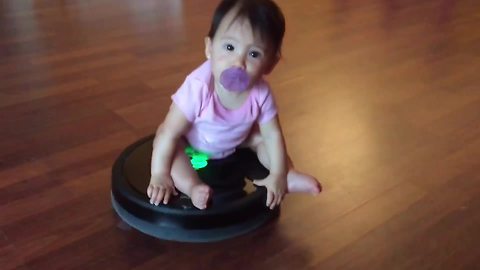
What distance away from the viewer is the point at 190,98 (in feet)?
3.29

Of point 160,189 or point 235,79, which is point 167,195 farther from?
point 235,79

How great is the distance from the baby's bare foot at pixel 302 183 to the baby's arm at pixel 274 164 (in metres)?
0.01

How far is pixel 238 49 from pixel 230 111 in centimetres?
14

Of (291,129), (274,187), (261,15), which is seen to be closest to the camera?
(261,15)

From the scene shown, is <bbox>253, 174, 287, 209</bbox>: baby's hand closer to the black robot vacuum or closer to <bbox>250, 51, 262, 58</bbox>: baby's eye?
the black robot vacuum

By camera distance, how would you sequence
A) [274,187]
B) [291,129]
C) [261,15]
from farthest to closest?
[291,129]
[274,187]
[261,15]

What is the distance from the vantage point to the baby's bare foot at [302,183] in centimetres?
103

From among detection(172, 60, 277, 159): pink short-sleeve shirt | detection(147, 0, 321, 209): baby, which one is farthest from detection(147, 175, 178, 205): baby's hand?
detection(172, 60, 277, 159): pink short-sleeve shirt

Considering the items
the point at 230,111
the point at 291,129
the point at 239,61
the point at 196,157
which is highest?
the point at 239,61

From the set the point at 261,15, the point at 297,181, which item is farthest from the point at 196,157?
the point at 261,15

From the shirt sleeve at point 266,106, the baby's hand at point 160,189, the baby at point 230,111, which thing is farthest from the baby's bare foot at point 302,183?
the baby's hand at point 160,189

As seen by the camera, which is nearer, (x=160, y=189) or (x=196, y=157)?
(x=160, y=189)

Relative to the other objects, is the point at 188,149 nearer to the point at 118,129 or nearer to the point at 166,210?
the point at 166,210

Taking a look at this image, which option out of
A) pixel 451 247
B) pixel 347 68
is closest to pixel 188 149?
pixel 451 247
